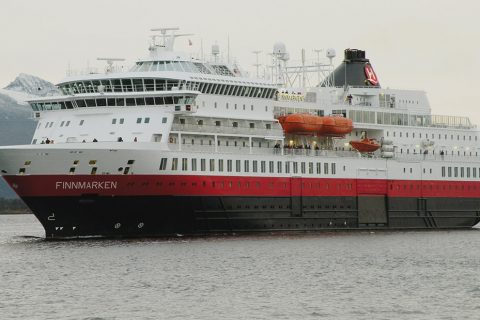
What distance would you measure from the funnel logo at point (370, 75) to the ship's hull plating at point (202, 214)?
9631mm

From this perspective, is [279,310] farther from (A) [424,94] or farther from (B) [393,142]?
(A) [424,94]

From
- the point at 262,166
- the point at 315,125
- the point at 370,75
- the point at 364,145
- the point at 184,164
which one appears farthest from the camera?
the point at 370,75

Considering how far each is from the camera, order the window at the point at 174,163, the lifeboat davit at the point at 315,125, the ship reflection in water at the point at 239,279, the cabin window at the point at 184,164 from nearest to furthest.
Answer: the ship reflection in water at the point at 239,279 → the window at the point at 174,163 → the cabin window at the point at 184,164 → the lifeboat davit at the point at 315,125

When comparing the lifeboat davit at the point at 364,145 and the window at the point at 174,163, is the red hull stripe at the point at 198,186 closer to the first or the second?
the window at the point at 174,163

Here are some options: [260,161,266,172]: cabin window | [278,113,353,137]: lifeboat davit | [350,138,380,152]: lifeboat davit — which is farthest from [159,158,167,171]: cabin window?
[350,138,380,152]: lifeboat davit

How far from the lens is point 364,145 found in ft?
251

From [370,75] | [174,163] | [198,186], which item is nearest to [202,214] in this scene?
[198,186]

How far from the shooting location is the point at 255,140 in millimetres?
70062

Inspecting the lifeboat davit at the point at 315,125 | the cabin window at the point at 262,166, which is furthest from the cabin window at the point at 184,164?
the lifeboat davit at the point at 315,125

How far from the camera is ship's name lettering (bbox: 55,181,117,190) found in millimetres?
61500

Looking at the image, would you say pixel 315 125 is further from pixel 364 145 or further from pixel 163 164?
pixel 163 164

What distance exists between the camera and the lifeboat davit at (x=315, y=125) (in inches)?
2825

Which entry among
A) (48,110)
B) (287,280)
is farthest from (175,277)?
(48,110)

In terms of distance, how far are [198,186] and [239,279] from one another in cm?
1811
